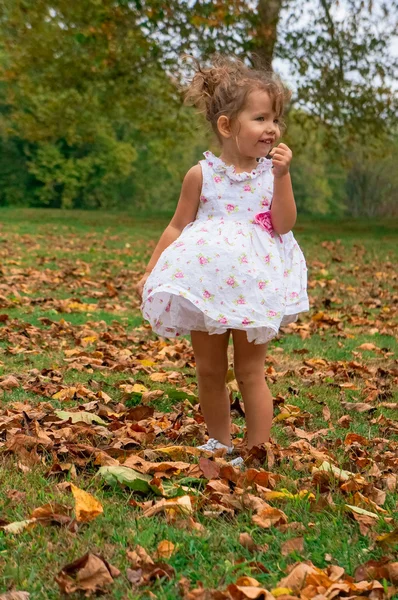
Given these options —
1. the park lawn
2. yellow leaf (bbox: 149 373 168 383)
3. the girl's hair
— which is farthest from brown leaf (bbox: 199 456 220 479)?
yellow leaf (bbox: 149 373 168 383)

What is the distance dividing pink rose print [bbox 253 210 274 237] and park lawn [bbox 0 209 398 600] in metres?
0.97

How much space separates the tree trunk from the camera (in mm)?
20578

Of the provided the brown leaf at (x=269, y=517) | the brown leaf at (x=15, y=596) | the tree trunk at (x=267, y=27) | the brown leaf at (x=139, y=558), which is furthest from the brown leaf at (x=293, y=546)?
the tree trunk at (x=267, y=27)

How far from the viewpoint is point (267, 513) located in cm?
272

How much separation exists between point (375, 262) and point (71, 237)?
7957mm

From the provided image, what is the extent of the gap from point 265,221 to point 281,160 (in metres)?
0.30

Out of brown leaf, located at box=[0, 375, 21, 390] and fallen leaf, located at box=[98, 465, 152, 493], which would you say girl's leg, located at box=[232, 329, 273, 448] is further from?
brown leaf, located at box=[0, 375, 21, 390]

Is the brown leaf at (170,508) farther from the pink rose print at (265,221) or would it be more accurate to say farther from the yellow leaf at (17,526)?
the pink rose print at (265,221)

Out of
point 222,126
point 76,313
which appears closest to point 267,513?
point 222,126

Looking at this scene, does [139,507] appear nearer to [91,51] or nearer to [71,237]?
[71,237]

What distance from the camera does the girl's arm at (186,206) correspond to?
3588 millimetres

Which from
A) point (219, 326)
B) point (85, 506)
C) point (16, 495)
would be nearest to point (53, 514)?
point (85, 506)

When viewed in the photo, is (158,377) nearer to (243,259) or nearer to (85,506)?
(243,259)

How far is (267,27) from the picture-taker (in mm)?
20703
